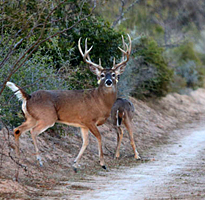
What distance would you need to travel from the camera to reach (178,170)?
9203 millimetres

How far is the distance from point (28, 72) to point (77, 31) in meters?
4.22

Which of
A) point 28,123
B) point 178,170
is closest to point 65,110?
point 28,123

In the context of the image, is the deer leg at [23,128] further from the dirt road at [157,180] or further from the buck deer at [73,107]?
the dirt road at [157,180]

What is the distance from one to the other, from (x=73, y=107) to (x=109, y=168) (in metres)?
1.61

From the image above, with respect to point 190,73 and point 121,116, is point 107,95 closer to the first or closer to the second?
point 121,116

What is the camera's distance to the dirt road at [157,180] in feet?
22.1

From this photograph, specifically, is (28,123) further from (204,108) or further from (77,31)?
(204,108)

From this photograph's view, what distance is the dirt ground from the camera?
686 cm

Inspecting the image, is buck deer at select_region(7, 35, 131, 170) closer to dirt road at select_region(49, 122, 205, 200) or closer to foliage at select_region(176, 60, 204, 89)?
dirt road at select_region(49, 122, 205, 200)

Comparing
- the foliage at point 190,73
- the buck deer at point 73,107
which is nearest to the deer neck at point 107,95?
the buck deer at point 73,107

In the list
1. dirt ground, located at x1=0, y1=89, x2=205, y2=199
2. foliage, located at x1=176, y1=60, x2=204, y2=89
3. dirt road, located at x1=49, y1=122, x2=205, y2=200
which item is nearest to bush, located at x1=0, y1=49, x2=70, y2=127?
dirt ground, located at x1=0, y1=89, x2=205, y2=199

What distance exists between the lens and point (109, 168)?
384 inches

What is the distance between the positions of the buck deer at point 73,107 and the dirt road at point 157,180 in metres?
1.10

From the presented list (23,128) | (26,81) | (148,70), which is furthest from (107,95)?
(148,70)
